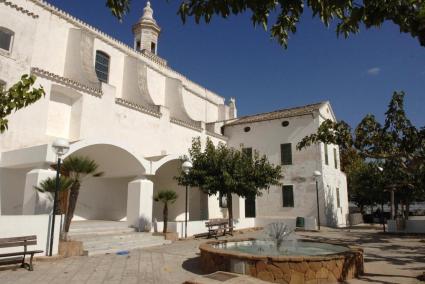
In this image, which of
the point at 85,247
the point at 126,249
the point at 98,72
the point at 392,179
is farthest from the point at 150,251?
the point at 392,179

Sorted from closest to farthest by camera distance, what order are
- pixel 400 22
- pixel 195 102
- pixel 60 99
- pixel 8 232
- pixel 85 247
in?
pixel 400 22 < pixel 8 232 < pixel 85 247 < pixel 60 99 < pixel 195 102

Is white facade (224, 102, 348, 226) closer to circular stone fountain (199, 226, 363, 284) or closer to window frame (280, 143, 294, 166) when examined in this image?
window frame (280, 143, 294, 166)

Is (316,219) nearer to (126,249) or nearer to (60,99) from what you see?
(126,249)

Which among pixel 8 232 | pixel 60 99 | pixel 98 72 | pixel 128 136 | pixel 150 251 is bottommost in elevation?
pixel 150 251

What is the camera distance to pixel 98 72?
20516 millimetres

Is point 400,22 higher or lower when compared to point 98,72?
lower

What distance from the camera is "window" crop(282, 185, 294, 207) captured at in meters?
23.4

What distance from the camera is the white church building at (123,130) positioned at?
44.3ft

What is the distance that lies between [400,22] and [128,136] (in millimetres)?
16036

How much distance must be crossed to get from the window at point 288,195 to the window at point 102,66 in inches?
554

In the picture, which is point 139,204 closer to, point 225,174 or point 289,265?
point 225,174

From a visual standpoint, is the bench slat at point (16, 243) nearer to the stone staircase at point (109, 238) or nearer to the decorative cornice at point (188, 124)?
the stone staircase at point (109, 238)

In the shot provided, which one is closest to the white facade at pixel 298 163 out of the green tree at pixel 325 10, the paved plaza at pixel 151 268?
the paved plaza at pixel 151 268

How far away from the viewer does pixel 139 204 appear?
1492cm
